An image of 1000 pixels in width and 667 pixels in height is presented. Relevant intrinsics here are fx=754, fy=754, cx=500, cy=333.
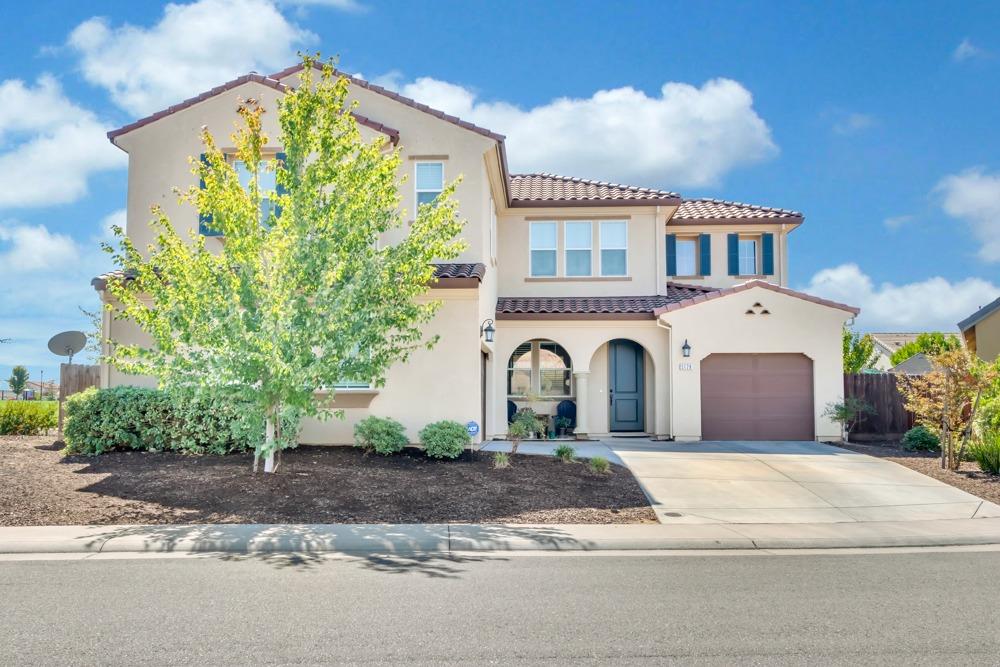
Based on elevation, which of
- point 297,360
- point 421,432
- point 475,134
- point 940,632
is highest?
point 475,134

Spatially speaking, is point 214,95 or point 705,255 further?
point 705,255

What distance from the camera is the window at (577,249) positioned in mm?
20953

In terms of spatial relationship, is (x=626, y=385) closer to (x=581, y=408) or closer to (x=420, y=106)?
(x=581, y=408)

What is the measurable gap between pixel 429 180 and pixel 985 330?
55.9ft

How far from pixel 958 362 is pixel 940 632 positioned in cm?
1080

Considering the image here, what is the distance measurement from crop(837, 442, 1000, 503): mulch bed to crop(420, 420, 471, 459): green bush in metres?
8.76

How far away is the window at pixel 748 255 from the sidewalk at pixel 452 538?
14180 millimetres

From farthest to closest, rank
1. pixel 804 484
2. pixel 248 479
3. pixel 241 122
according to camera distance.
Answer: pixel 241 122, pixel 804 484, pixel 248 479

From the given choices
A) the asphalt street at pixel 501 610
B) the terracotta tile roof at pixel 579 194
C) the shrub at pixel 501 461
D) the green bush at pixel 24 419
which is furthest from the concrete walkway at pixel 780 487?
the green bush at pixel 24 419

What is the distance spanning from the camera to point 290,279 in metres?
11.1

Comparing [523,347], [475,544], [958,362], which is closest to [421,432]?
[475,544]

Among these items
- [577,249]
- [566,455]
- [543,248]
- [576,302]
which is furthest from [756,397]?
[566,455]

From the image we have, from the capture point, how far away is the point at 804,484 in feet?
42.7

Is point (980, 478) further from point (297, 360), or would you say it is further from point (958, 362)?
point (297, 360)
